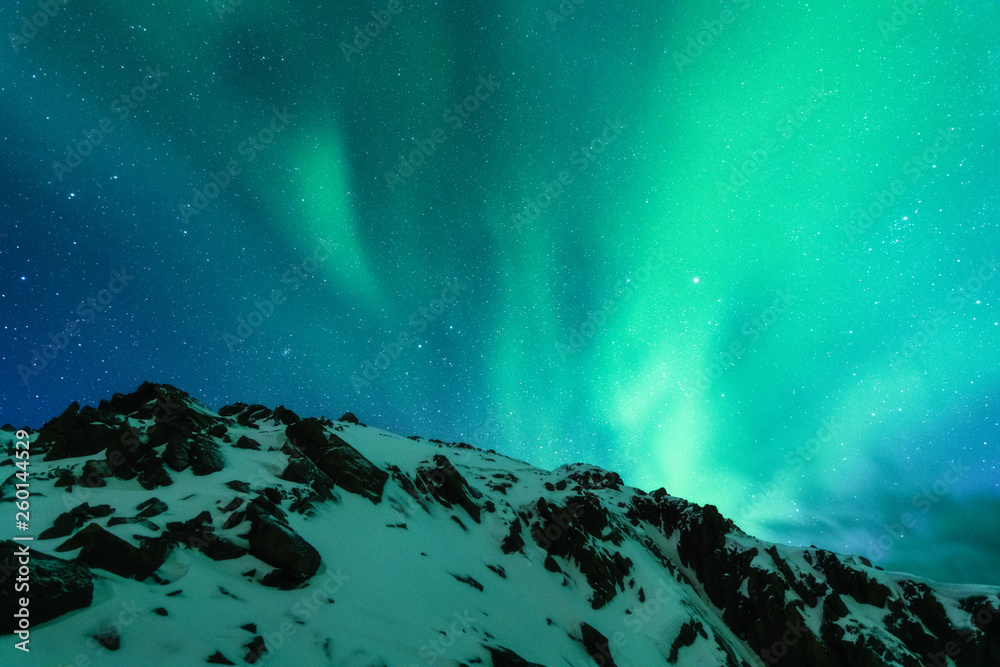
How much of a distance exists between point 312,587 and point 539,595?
19706 mm

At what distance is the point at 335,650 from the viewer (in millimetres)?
14039

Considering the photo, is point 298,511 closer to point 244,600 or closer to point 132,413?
point 244,600

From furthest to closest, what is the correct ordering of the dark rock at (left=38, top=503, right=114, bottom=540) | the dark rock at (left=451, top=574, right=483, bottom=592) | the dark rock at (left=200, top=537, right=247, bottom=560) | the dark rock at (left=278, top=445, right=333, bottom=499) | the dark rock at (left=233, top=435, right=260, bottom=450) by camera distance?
the dark rock at (left=233, top=435, right=260, bottom=450)
the dark rock at (left=278, top=445, right=333, bottom=499)
the dark rock at (left=451, top=574, right=483, bottom=592)
the dark rock at (left=200, top=537, right=247, bottom=560)
the dark rock at (left=38, top=503, right=114, bottom=540)

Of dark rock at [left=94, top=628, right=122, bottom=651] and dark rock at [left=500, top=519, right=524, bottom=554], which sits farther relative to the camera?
dark rock at [left=500, top=519, right=524, bottom=554]

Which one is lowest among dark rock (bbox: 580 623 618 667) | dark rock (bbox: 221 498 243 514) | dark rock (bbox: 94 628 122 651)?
dark rock (bbox: 94 628 122 651)

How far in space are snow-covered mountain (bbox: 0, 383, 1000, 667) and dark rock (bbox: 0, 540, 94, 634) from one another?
6 cm

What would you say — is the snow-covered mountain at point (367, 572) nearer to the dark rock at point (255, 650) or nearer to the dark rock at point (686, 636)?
the dark rock at point (255, 650)

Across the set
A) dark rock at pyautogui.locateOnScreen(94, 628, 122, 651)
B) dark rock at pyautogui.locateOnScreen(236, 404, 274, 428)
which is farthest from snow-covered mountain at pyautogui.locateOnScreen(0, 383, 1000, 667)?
dark rock at pyautogui.locateOnScreen(236, 404, 274, 428)

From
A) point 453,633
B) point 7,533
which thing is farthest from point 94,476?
point 453,633

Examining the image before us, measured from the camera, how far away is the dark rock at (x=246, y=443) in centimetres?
3038

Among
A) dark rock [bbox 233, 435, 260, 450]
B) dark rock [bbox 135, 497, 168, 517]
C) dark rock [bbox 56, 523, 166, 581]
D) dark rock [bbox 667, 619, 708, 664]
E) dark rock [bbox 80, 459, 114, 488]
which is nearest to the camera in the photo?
dark rock [bbox 56, 523, 166, 581]

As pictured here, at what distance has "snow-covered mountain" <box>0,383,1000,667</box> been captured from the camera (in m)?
12.7

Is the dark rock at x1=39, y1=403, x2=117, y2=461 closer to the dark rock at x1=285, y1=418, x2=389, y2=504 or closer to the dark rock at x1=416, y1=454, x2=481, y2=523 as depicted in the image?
the dark rock at x1=285, y1=418, x2=389, y2=504

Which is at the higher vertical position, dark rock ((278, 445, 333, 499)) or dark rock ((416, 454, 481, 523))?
dark rock ((416, 454, 481, 523))
